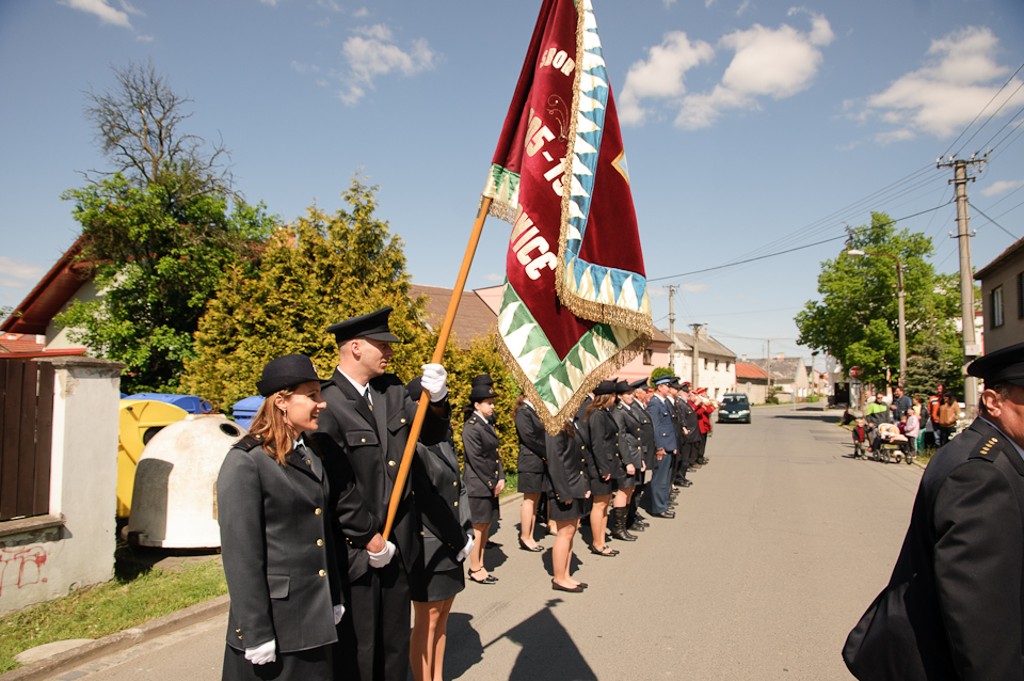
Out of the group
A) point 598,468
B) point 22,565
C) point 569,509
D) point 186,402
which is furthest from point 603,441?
point 186,402

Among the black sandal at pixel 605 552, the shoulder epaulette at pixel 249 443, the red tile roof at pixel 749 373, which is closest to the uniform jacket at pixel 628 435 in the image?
the black sandal at pixel 605 552

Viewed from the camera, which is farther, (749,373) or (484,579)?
(749,373)

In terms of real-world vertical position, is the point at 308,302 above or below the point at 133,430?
above

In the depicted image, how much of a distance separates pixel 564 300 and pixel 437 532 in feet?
5.19

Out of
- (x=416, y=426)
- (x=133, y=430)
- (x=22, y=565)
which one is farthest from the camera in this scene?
(x=133, y=430)

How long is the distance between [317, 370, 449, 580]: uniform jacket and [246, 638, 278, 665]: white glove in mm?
564

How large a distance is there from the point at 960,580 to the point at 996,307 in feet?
104

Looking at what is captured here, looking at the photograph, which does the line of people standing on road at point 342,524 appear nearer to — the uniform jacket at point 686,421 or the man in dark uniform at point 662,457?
the man in dark uniform at point 662,457

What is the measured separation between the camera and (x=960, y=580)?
2133 millimetres

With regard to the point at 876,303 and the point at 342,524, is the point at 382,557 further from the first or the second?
the point at 876,303

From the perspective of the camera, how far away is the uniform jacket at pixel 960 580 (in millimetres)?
2102

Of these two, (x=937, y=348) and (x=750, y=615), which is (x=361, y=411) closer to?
(x=750, y=615)

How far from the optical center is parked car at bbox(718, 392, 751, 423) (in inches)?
1550

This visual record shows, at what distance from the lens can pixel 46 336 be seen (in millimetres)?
22594
